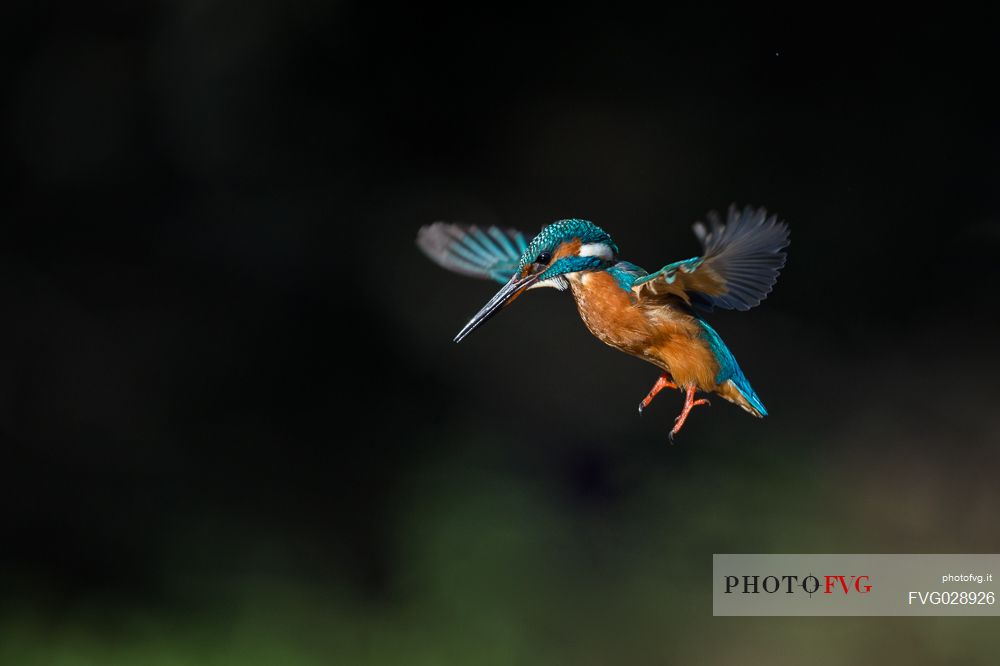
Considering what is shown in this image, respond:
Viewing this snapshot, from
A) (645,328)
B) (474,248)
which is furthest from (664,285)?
(474,248)

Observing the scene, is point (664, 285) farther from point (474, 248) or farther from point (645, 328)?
point (474, 248)

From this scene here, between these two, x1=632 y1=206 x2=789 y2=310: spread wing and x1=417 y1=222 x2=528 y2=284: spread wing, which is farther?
x1=417 y1=222 x2=528 y2=284: spread wing

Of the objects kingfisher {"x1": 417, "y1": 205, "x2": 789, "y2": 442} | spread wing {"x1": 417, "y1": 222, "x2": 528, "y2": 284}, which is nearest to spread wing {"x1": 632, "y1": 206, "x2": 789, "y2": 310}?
kingfisher {"x1": 417, "y1": 205, "x2": 789, "y2": 442}

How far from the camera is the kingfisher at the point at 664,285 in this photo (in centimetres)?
50

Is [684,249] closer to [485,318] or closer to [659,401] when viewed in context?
[659,401]

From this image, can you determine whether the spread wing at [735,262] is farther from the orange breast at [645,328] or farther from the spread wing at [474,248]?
the spread wing at [474,248]

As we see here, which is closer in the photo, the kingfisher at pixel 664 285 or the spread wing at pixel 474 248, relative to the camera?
the kingfisher at pixel 664 285

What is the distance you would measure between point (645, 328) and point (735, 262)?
6 cm

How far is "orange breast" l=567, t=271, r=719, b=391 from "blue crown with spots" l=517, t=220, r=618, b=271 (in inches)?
0.9

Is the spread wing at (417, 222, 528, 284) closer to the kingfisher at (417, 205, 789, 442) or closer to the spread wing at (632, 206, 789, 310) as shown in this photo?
the kingfisher at (417, 205, 789, 442)

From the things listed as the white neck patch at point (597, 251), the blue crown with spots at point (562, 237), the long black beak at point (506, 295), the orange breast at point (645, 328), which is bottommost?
the orange breast at point (645, 328)

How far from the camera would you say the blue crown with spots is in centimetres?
58

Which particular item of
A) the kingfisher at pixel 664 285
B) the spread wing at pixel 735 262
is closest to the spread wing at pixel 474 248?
the kingfisher at pixel 664 285

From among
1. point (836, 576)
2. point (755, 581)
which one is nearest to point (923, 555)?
A: point (836, 576)
